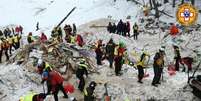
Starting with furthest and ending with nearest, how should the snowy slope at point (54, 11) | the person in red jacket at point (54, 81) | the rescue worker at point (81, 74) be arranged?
the snowy slope at point (54, 11) → the rescue worker at point (81, 74) → the person in red jacket at point (54, 81)

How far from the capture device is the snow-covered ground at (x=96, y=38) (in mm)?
20319

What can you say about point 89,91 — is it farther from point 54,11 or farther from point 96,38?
point 54,11

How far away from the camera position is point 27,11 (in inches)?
2301

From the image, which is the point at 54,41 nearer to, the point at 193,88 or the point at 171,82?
the point at 171,82

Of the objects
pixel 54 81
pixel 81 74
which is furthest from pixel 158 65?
pixel 54 81

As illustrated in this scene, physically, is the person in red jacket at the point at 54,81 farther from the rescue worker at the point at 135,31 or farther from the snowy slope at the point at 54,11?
the snowy slope at the point at 54,11

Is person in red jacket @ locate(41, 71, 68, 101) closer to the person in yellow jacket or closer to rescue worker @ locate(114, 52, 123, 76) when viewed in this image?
the person in yellow jacket

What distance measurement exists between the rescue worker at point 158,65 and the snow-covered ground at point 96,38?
32 centimetres

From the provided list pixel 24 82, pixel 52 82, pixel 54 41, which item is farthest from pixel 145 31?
pixel 52 82

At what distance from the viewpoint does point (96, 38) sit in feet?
113

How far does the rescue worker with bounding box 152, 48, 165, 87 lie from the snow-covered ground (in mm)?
320

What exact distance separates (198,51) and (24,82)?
14508 mm

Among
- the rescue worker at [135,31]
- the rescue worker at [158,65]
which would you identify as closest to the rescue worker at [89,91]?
the rescue worker at [158,65]

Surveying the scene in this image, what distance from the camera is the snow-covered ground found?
20.3 m
